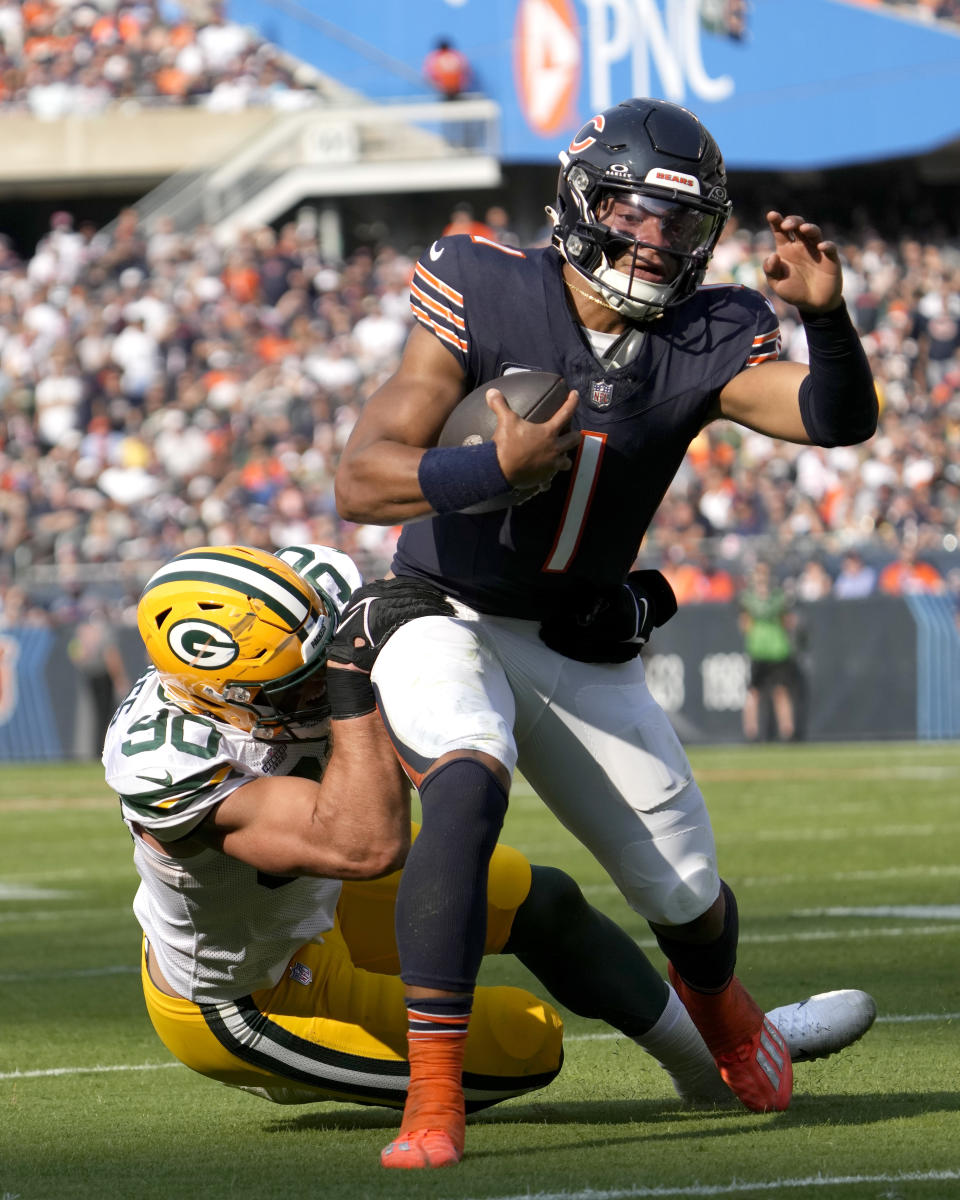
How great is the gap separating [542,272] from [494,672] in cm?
78

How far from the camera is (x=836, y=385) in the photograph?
3.52m

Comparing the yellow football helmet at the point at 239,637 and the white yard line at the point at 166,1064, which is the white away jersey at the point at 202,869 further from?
the white yard line at the point at 166,1064

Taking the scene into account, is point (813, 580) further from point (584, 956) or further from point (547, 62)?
point (584, 956)

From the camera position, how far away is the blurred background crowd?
54.2 feet

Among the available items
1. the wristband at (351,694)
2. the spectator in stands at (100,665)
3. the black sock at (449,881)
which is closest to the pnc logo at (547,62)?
the spectator in stands at (100,665)

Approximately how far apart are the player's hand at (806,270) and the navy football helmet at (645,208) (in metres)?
0.23

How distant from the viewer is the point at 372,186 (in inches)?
937

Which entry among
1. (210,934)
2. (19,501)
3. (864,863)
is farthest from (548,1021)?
(19,501)

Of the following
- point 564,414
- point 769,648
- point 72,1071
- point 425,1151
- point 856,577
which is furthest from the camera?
point 856,577

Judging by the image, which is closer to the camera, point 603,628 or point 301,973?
point 603,628

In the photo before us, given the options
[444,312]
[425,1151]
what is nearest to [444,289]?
[444,312]

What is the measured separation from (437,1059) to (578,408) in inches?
47.7

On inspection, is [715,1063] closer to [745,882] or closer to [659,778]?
[659,778]

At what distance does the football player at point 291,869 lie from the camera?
11.5 ft
